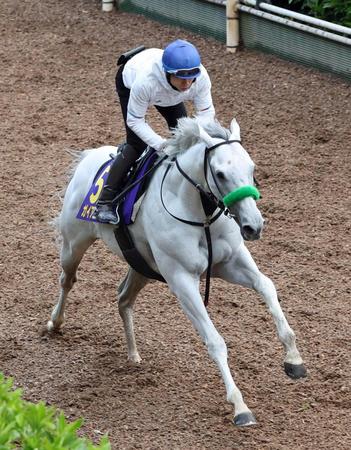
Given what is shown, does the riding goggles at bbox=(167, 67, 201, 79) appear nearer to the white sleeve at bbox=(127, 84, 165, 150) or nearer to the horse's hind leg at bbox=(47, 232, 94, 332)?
the white sleeve at bbox=(127, 84, 165, 150)

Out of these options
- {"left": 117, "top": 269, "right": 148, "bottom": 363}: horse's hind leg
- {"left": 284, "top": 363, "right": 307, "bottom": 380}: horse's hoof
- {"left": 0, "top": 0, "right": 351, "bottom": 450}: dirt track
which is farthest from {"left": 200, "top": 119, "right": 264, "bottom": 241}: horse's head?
{"left": 117, "top": 269, "right": 148, "bottom": 363}: horse's hind leg

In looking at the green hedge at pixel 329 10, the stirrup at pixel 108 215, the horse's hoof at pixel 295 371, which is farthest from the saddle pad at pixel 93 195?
the green hedge at pixel 329 10

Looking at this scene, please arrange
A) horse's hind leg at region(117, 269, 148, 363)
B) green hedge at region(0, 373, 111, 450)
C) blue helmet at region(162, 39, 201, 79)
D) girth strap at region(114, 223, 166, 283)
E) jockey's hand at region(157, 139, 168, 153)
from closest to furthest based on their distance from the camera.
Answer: green hedge at region(0, 373, 111, 450) < blue helmet at region(162, 39, 201, 79) < jockey's hand at region(157, 139, 168, 153) < girth strap at region(114, 223, 166, 283) < horse's hind leg at region(117, 269, 148, 363)

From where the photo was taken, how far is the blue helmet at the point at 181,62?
657cm

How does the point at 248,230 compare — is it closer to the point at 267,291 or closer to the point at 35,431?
the point at 267,291

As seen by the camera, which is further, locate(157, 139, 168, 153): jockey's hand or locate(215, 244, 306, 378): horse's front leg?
locate(157, 139, 168, 153): jockey's hand

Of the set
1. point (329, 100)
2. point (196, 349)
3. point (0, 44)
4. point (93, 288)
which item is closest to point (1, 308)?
point (93, 288)

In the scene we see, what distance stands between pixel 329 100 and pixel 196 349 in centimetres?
490

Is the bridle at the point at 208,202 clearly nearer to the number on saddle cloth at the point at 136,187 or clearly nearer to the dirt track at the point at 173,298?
the number on saddle cloth at the point at 136,187

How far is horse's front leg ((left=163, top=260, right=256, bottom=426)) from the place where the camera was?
6352 millimetres

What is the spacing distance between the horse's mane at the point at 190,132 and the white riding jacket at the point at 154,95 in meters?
0.20

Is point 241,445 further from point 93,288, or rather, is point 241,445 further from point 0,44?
point 0,44

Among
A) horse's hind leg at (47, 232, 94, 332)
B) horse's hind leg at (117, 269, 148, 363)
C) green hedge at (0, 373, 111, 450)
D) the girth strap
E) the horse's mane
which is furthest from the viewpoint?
horse's hind leg at (47, 232, 94, 332)

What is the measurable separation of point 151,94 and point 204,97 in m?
0.37
